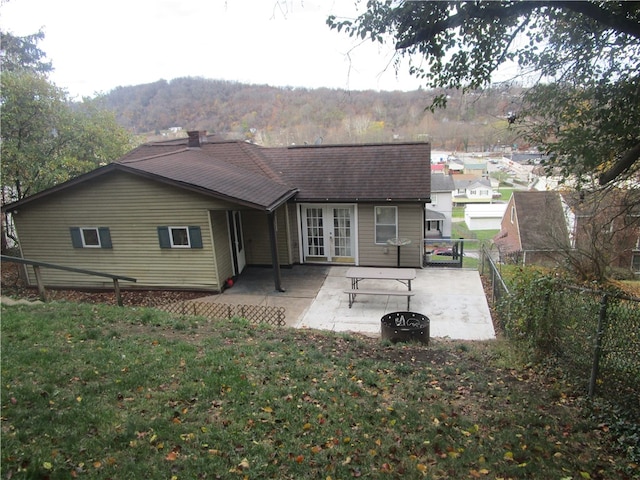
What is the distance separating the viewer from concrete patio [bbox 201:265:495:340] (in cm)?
1018

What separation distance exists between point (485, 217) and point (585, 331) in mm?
63836

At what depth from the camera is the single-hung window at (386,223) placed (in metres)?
14.4

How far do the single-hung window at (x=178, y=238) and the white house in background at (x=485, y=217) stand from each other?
59.8 m

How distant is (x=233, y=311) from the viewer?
35.8 ft

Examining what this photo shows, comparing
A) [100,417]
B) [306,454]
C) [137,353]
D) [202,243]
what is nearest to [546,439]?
[306,454]

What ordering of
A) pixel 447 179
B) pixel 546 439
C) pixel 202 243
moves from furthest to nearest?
pixel 447 179 → pixel 202 243 → pixel 546 439

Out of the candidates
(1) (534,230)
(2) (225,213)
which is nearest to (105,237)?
(2) (225,213)

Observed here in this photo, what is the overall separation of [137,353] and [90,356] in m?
0.62

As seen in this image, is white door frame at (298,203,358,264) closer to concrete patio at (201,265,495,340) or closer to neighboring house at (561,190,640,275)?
concrete patio at (201,265,495,340)

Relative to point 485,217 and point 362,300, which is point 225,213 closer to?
point 362,300

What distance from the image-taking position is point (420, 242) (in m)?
14.3

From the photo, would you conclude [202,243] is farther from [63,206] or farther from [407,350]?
[407,350]

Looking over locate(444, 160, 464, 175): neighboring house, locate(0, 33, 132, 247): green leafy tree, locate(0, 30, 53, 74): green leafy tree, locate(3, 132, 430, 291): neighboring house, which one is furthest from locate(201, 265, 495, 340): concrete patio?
locate(444, 160, 464, 175): neighboring house

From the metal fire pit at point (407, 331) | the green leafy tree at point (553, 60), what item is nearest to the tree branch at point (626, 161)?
the green leafy tree at point (553, 60)
